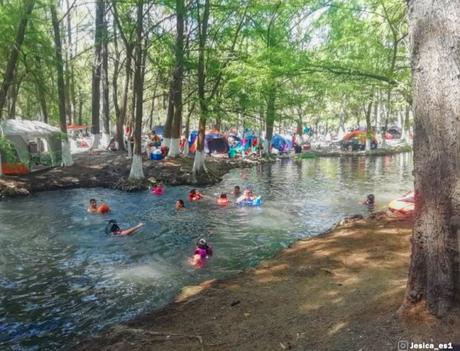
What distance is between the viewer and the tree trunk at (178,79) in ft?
74.5

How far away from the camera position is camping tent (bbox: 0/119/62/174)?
2219 centimetres

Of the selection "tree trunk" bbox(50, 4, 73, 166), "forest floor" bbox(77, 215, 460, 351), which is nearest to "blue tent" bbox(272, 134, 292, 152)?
"tree trunk" bbox(50, 4, 73, 166)

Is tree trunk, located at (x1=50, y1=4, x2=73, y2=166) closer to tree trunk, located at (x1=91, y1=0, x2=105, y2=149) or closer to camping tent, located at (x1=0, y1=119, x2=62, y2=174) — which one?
camping tent, located at (x1=0, y1=119, x2=62, y2=174)

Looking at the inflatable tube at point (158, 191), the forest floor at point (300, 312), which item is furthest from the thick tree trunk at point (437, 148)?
the inflatable tube at point (158, 191)

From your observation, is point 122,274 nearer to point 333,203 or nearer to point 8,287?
point 8,287

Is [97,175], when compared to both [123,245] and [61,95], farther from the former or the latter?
[123,245]

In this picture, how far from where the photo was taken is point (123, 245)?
40.7ft

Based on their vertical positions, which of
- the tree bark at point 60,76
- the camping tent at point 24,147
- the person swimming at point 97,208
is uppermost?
the tree bark at point 60,76

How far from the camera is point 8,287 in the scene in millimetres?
9328

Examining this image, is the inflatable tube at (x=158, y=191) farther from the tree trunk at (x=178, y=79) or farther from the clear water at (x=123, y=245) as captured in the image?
the tree trunk at (x=178, y=79)

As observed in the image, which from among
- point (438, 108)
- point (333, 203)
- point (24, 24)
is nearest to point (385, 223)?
point (333, 203)

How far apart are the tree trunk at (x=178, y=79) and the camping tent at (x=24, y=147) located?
6917mm

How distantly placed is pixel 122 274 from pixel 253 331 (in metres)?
4.96

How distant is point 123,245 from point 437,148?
977cm
